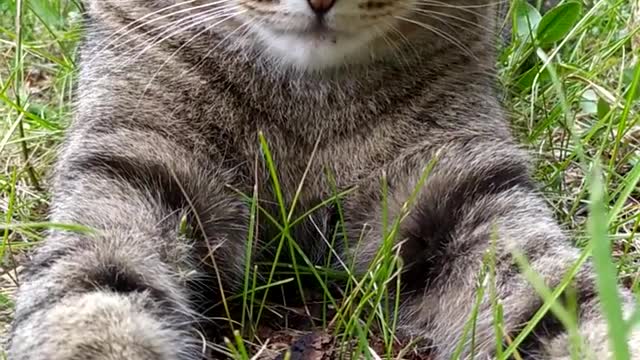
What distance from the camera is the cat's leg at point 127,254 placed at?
1168 millimetres

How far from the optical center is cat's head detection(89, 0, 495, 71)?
1.44 meters

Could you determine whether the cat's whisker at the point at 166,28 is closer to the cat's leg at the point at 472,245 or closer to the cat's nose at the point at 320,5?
the cat's nose at the point at 320,5

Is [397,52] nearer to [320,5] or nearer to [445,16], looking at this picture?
[445,16]

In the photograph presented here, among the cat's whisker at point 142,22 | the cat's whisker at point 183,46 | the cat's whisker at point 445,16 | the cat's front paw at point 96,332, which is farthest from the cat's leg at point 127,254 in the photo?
the cat's whisker at point 445,16

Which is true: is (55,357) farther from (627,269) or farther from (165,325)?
(627,269)

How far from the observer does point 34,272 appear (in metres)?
1.34

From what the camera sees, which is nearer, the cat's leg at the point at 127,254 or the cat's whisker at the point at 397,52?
the cat's leg at the point at 127,254

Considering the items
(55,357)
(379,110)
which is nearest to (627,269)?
(379,110)

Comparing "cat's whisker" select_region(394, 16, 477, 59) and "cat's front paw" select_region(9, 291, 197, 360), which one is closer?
"cat's front paw" select_region(9, 291, 197, 360)

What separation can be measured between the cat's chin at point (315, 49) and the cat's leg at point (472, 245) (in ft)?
0.68

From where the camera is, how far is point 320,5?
1.39 meters

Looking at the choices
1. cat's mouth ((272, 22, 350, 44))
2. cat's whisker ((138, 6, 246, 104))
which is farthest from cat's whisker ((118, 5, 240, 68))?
cat's mouth ((272, 22, 350, 44))

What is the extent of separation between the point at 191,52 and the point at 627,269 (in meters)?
0.84

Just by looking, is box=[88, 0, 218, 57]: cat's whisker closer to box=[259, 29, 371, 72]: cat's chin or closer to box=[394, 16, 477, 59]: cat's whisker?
box=[259, 29, 371, 72]: cat's chin
